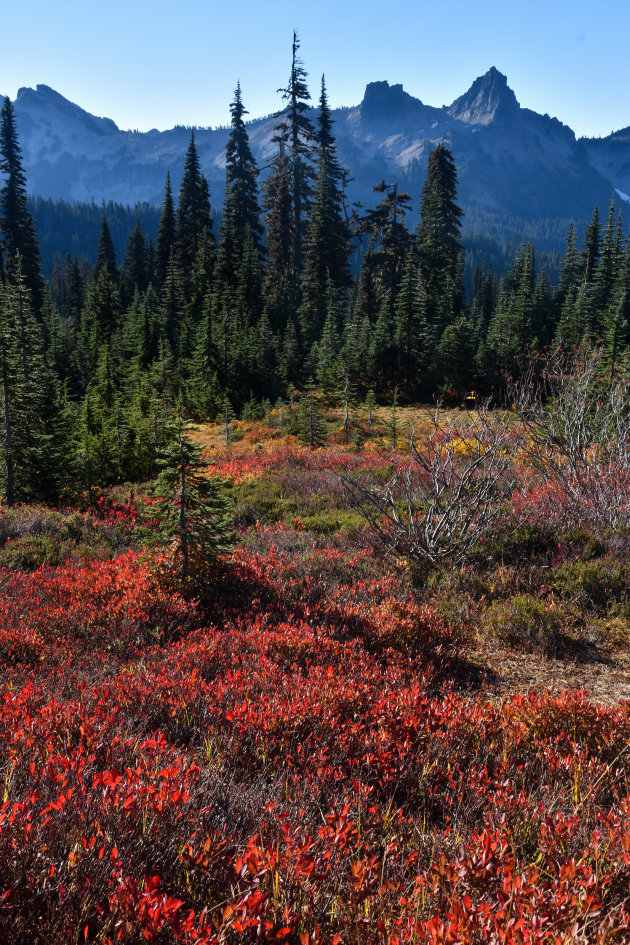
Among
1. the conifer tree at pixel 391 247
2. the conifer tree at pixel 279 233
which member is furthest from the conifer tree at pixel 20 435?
the conifer tree at pixel 391 247

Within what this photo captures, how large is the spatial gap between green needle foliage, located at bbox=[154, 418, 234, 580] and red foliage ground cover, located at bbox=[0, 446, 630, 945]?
1.24m

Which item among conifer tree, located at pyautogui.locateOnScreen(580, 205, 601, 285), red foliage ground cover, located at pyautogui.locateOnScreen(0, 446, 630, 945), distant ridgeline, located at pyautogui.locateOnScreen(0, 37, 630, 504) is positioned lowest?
red foliage ground cover, located at pyautogui.locateOnScreen(0, 446, 630, 945)

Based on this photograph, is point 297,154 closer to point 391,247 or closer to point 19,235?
point 391,247

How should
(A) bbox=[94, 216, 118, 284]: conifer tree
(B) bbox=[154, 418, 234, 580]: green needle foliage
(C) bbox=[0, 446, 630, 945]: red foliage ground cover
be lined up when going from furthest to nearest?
(A) bbox=[94, 216, 118, 284]: conifer tree, (B) bbox=[154, 418, 234, 580]: green needle foliage, (C) bbox=[0, 446, 630, 945]: red foliage ground cover

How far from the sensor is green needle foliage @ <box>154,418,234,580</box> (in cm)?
742

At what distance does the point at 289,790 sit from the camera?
3189 millimetres

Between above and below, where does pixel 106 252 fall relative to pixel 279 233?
above

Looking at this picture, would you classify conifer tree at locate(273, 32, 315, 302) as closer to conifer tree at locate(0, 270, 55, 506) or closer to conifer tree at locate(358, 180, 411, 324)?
conifer tree at locate(358, 180, 411, 324)

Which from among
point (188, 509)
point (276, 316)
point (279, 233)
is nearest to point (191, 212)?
point (279, 233)

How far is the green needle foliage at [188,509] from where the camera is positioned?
742cm

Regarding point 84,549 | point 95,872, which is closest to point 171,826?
point 95,872

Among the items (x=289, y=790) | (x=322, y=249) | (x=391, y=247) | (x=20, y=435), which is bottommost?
(x=289, y=790)

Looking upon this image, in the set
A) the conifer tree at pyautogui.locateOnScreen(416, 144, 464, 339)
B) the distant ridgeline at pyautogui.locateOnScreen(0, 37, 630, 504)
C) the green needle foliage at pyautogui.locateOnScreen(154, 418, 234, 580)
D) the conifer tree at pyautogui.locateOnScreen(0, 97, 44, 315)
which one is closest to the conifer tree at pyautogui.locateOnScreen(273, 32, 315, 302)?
the distant ridgeline at pyautogui.locateOnScreen(0, 37, 630, 504)

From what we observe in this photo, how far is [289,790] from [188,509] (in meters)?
5.08
